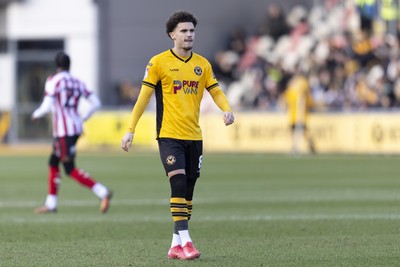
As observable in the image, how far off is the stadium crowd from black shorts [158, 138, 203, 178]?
2103 centimetres

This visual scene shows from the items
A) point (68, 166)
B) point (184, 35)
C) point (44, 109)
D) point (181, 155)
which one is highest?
point (184, 35)

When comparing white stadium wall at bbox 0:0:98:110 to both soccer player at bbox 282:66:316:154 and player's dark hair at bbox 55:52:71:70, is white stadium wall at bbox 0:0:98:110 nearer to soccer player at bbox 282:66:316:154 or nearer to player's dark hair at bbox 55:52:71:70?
soccer player at bbox 282:66:316:154

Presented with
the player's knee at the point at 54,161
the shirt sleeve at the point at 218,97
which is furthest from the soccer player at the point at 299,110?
the shirt sleeve at the point at 218,97

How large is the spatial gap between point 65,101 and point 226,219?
3104 millimetres

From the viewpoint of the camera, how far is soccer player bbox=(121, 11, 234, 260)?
9.83 meters

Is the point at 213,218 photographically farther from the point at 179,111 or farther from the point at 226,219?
the point at 179,111

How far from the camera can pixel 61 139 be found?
49.7 feet

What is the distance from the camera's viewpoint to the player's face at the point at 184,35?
9.83 metres

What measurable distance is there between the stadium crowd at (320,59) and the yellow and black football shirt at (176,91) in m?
21.1

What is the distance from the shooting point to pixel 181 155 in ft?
32.5

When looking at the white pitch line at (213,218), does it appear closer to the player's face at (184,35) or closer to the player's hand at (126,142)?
the player's hand at (126,142)

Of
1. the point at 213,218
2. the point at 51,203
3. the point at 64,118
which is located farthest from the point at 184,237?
the point at 64,118

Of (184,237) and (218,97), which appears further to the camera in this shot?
(218,97)

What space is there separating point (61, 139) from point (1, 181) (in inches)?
251
